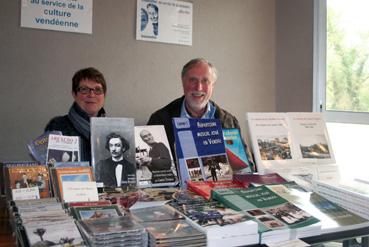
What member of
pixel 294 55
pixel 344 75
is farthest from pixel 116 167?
pixel 294 55

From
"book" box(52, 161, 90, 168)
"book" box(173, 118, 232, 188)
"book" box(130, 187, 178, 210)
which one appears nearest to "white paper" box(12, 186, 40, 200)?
"book" box(52, 161, 90, 168)

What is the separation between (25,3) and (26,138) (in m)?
0.98

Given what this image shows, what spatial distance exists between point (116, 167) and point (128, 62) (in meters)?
Result: 1.70

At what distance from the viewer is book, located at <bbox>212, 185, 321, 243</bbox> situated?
119 centimetres

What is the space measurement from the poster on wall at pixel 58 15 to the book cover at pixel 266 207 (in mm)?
2049

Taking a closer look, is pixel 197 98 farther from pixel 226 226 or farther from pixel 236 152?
pixel 226 226

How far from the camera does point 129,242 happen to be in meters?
1.06

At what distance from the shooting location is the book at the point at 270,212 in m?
1.19

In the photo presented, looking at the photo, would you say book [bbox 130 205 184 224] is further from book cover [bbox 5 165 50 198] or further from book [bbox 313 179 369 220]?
book [bbox 313 179 369 220]

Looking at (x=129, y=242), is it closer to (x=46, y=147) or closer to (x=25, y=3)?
(x=46, y=147)

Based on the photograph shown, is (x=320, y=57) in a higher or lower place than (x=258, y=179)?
higher

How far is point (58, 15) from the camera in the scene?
2.87 m

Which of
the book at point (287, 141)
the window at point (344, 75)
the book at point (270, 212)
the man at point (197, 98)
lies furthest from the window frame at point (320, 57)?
the book at point (270, 212)

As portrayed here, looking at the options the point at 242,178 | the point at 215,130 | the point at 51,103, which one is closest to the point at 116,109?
the point at 51,103
